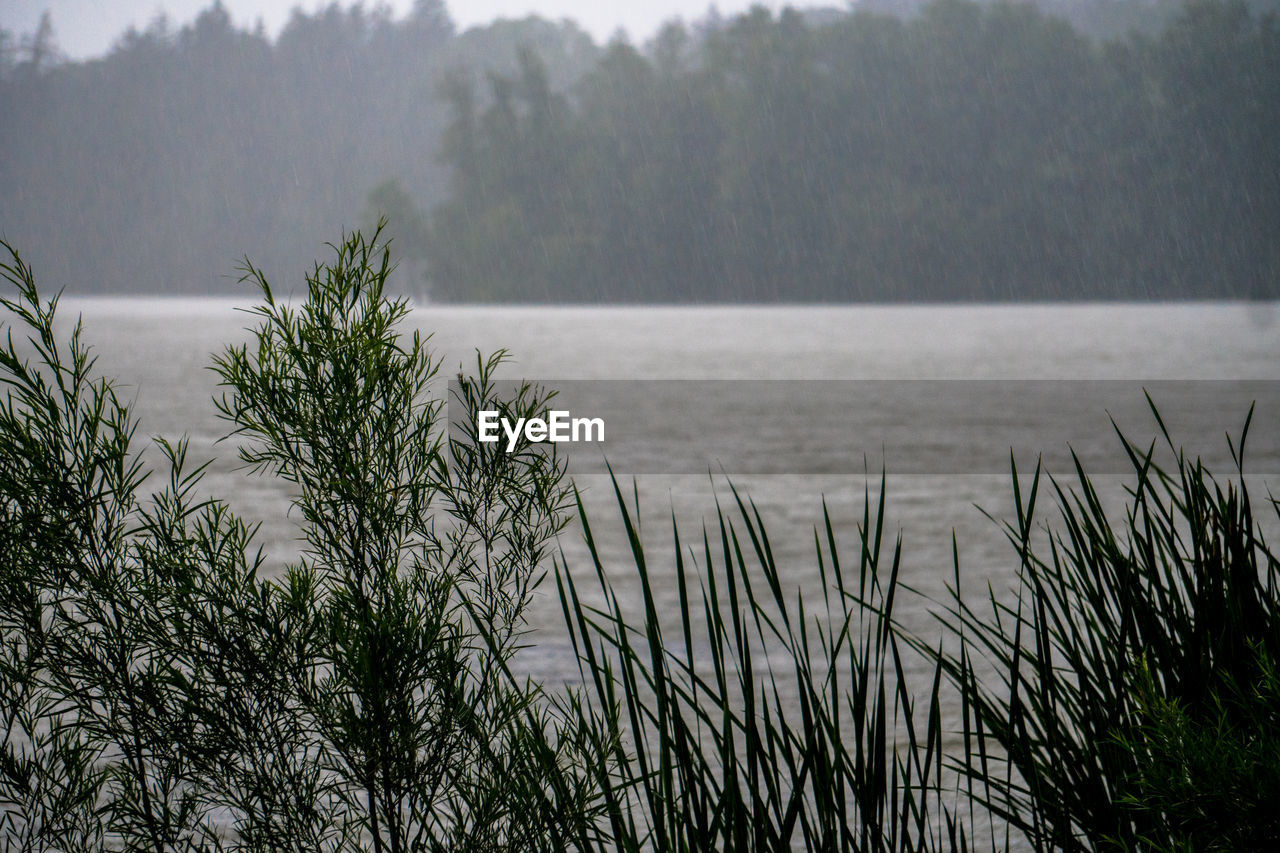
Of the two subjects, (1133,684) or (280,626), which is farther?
(280,626)

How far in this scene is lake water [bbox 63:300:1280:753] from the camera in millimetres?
6375

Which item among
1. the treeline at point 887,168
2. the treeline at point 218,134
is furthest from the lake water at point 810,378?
the treeline at point 218,134

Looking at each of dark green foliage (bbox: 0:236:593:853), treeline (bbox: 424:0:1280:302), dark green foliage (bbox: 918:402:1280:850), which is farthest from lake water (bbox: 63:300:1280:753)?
treeline (bbox: 424:0:1280:302)

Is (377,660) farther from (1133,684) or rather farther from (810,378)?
(810,378)

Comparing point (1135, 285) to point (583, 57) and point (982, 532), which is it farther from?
point (982, 532)

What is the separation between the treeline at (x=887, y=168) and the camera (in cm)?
5266

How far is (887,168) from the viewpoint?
55.8m

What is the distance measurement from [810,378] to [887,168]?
→ 4098 cm

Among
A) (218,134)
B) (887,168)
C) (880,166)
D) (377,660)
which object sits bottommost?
(377,660)

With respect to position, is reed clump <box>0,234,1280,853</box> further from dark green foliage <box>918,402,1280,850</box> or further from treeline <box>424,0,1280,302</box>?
treeline <box>424,0,1280,302</box>

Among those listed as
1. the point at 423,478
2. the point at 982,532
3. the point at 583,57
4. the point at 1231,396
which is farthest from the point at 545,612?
the point at 583,57

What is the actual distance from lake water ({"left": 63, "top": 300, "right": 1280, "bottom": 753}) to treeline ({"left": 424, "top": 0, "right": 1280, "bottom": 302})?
40.0ft

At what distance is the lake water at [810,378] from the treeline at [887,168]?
40.0ft

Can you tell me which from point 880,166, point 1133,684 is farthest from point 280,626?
point 880,166
